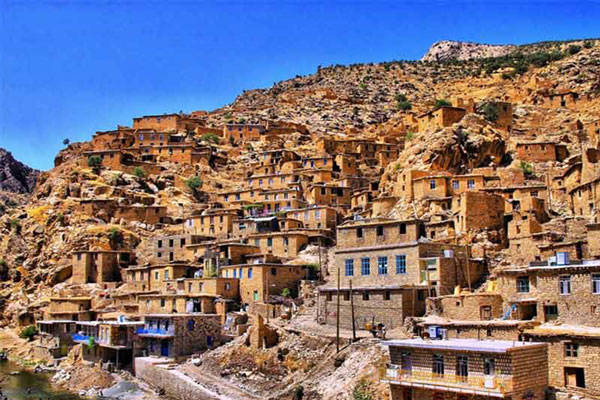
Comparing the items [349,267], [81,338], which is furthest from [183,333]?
[81,338]

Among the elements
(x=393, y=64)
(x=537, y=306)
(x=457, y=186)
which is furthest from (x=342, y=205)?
(x=393, y=64)

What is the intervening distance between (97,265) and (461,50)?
123 metres

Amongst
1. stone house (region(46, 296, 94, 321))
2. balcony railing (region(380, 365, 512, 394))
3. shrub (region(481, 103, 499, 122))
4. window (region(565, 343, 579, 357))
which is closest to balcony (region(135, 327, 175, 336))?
stone house (region(46, 296, 94, 321))

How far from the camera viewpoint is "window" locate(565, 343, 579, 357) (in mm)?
24075

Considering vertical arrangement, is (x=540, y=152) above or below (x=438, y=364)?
above

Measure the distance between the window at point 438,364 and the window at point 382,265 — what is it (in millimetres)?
12543

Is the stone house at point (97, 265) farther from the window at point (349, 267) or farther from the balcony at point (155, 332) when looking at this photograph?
the window at point (349, 267)

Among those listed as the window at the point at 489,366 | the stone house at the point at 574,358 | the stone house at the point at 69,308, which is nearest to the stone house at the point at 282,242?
the stone house at the point at 69,308

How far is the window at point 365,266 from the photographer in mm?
37678

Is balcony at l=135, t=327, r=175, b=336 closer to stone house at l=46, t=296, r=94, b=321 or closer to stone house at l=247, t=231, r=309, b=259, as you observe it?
stone house at l=46, t=296, r=94, b=321

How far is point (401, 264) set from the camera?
119 feet

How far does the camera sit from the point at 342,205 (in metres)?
58.7

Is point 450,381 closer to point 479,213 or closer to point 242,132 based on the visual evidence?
point 479,213

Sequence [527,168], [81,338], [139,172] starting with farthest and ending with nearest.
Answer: [139,172] → [527,168] → [81,338]
